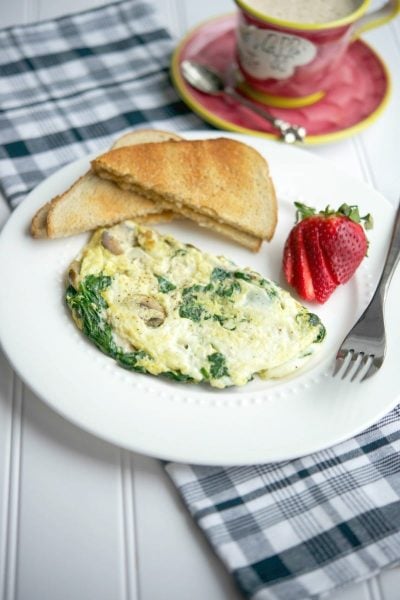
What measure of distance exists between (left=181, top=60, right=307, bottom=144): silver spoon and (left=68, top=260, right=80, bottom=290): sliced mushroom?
1051 mm

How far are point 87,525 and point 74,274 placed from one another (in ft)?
2.45

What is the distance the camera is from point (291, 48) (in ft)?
8.96

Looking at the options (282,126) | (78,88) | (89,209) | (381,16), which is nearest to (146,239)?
(89,209)

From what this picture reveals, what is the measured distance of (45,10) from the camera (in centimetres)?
352

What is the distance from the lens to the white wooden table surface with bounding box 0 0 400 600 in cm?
170

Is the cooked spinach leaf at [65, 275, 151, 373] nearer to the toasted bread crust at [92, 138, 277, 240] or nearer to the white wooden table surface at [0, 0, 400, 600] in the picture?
the white wooden table surface at [0, 0, 400, 600]

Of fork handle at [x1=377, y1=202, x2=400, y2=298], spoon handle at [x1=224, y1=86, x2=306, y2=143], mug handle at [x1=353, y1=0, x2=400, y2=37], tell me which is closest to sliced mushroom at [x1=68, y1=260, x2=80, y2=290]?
fork handle at [x1=377, y1=202, x2=400, y2=298]

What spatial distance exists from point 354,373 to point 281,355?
0.69 ft

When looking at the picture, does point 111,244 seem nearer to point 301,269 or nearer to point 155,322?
point 155,322

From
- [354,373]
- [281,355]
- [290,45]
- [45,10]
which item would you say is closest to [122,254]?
[281,355]

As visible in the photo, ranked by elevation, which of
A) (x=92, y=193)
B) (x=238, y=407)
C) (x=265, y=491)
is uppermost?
(x=92, y=193)

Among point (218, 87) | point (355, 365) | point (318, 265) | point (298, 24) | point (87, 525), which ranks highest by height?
point (298, 24)

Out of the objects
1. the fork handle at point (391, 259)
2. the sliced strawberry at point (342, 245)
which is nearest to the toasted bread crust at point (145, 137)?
the sliced strawberry at point (342, 245)

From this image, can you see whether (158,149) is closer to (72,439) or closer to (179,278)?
(179,278)
